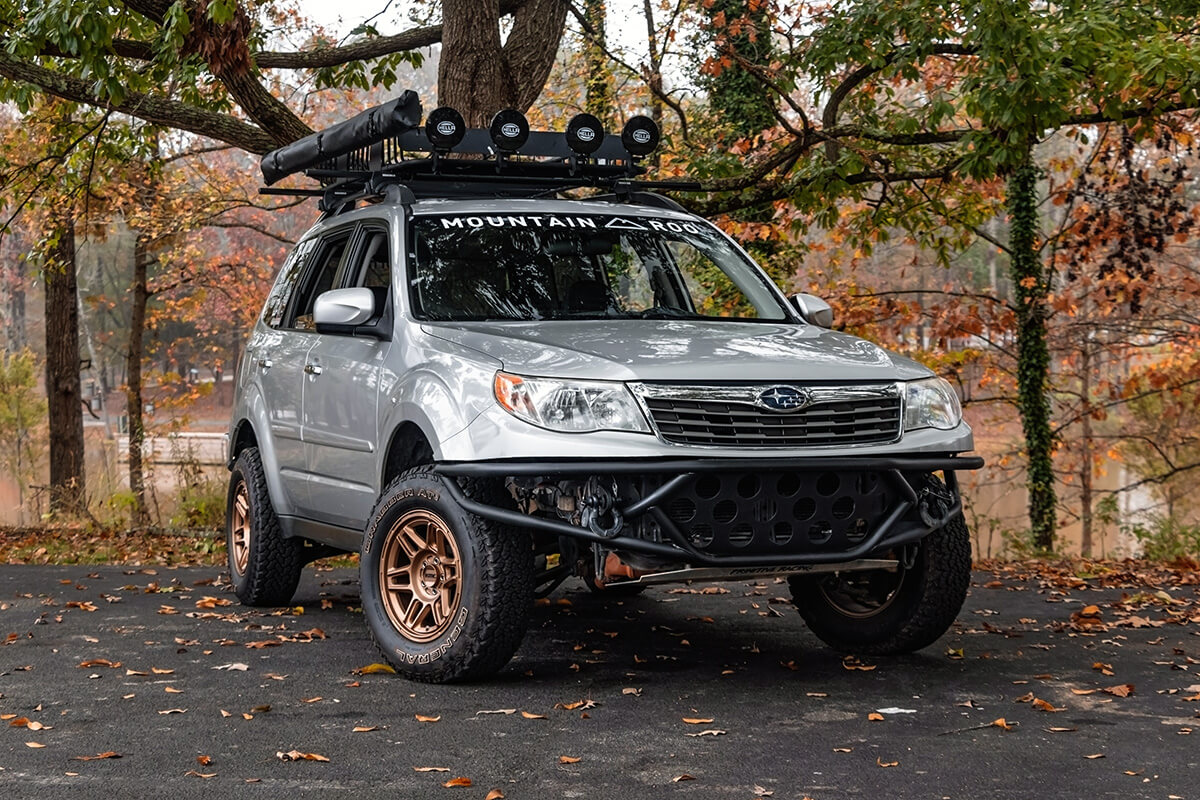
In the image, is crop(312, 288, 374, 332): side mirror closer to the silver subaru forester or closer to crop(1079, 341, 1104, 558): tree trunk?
the silver subaru forester

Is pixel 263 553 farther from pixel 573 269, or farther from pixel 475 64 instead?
pixel 475 64

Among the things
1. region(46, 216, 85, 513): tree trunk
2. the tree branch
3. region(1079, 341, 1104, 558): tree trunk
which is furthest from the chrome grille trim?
region(1079, 341, 1104, 558): tree trunk

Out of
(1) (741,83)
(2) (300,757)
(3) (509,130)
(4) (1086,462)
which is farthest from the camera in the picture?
(4) (1086,462)

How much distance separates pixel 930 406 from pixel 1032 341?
43.7 ft

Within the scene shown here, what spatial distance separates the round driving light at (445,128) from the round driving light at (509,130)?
0.18 meters

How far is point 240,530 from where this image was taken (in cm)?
882

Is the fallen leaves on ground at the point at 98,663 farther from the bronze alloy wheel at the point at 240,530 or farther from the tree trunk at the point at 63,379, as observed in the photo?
the tree trunk at the point at 63,379

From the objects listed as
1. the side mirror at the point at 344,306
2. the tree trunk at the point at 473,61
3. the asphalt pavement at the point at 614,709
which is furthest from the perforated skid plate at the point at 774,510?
the tree trunk at the point at 473,61

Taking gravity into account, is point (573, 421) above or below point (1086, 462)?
above

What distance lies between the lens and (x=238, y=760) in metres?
4.76

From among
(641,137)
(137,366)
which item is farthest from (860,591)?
(137,366)

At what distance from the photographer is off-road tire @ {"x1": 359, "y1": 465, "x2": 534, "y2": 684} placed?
18.9ft

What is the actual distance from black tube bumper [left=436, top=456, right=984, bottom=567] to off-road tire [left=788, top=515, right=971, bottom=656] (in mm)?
571

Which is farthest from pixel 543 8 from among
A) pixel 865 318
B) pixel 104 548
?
pixel 865 318
